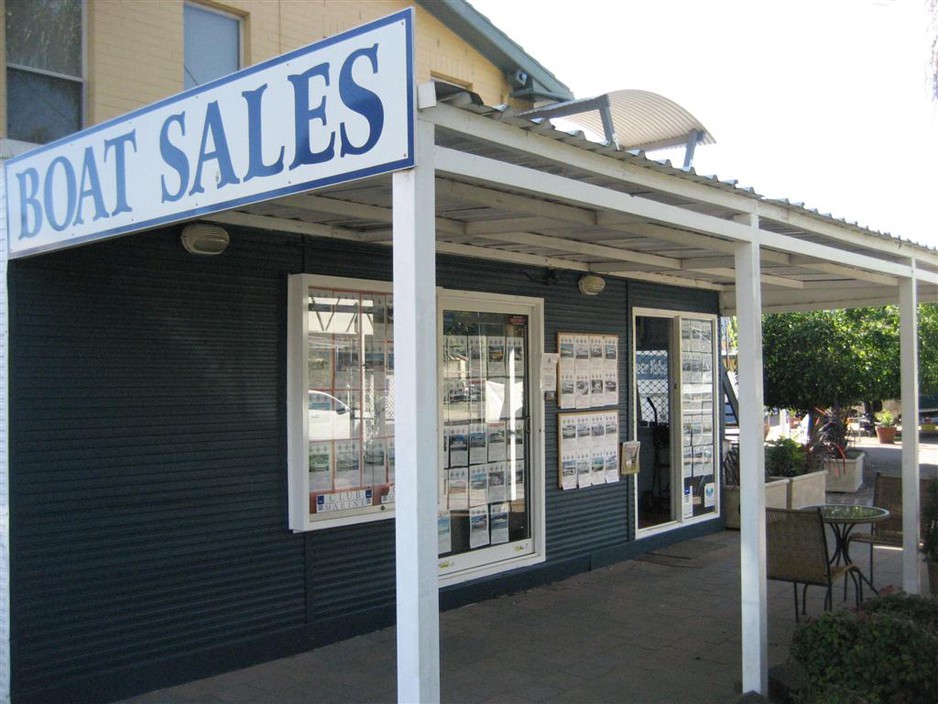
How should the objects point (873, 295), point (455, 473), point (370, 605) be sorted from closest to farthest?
point (370, 605) < point (455, 473) < point (873, 295)

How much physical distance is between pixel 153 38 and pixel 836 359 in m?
14.0

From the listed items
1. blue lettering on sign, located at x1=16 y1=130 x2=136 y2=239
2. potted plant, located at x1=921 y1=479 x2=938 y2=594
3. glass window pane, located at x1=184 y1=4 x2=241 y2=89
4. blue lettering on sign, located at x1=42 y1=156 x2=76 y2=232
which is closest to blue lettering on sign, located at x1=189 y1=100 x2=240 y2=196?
blue lettering on sign, located at x1=16 y1=130 x2=136 y2=239

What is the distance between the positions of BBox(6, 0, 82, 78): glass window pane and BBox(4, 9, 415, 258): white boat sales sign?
6.42ft

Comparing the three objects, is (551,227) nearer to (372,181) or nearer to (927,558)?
(372,181)

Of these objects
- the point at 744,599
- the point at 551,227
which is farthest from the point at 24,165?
the point at 744,599

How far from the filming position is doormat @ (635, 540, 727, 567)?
28.1 feet

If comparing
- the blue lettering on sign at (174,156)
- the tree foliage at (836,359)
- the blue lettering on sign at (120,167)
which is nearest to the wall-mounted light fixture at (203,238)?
the blue lettering on sign at (120,167)

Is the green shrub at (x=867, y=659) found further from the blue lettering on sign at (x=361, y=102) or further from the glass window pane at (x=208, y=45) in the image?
the glass window pane at (x=208, y=45)

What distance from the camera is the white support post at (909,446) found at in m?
6.53

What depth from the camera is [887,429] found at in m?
25.0

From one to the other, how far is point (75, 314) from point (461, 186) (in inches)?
86.9

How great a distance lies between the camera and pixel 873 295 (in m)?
8.78

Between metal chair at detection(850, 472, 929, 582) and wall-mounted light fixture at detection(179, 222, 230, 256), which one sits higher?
wall-mounted light fixture at detection(179, 222, 230, 256)

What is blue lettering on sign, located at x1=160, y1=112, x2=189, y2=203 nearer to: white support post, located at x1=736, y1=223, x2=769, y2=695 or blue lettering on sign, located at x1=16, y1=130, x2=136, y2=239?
blue lettering on sign, located at x1=16, y1=130, x2=136, y2=239
